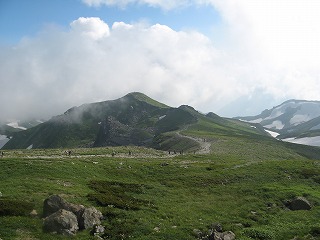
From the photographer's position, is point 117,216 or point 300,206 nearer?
point 117,216

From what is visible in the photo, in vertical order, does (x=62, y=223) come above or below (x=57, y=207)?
below

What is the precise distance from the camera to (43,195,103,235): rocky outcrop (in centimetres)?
2866

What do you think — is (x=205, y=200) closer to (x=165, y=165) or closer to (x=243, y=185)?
(x=243, y=185)

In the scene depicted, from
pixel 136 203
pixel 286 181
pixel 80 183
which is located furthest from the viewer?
pixel 286 181

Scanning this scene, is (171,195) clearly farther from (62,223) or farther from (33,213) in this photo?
(33,213)

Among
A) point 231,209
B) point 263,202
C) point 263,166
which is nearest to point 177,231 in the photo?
point 231,209

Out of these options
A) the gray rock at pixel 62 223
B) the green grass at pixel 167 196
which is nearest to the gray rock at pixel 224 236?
the green grass at pixel 167 196

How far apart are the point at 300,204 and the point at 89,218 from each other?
2712 centimetres

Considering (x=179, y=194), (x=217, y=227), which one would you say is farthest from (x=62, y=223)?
(x=179, y=194)

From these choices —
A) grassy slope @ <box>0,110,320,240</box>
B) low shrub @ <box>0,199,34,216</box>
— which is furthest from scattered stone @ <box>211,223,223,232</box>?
low shrub @ <box>0,199,34,216</box>

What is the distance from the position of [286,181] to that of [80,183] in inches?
1314

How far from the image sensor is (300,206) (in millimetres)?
41438

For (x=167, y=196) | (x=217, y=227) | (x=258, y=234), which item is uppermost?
(x=167, y=196)

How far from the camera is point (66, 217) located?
29.3 m
